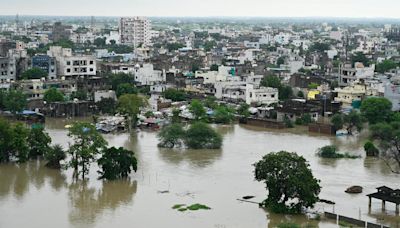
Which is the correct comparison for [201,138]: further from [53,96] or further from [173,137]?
[53,96]

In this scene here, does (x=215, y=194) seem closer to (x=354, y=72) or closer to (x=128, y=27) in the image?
(x=354, y=72)

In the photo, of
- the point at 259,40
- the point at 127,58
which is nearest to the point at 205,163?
the point at 127,58

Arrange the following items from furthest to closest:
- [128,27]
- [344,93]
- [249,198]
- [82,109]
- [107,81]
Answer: [128,27], [107,81], [344,93], [82,109], [249,198]

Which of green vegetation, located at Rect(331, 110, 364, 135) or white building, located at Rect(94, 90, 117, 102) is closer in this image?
green vegetation, located at Rect(331, 110, 364, 135)

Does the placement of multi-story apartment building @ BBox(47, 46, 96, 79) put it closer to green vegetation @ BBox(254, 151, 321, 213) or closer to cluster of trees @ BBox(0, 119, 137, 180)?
cluster of trees @ BBox(0, 119, 137, 180)

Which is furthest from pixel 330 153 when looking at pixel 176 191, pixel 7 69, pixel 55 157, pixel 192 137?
pixel 7 69

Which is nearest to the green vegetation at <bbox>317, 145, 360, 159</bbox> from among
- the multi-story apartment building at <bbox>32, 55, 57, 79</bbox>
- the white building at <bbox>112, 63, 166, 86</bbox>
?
the white building at <bbox>112, 63, 166, 86</bbox>
